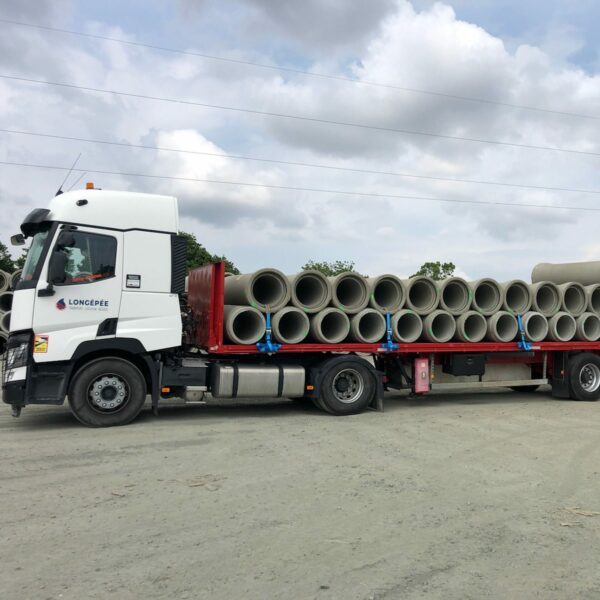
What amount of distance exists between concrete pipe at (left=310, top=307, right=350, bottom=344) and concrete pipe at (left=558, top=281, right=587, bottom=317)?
4727mm

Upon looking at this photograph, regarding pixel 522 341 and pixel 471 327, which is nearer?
pixel 471 327

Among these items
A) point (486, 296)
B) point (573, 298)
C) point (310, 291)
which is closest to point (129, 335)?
point (310, 291)

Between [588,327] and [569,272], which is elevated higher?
[569,272]

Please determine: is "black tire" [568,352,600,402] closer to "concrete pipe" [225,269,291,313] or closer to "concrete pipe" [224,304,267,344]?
"concrete pipe" [225,269,291,313]

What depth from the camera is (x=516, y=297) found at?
11.2 m

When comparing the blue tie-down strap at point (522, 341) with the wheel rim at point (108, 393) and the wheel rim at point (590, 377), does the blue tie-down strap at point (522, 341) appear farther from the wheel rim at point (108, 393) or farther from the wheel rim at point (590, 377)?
the wheel rim at point (108, 393)

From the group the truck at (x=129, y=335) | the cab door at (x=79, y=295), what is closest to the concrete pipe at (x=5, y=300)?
the truck at (x=129, y=335)

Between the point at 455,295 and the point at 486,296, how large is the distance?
0.69 metres

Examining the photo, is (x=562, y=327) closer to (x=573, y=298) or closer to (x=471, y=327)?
(x=573, y=298)

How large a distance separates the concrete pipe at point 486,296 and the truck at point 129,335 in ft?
6.36

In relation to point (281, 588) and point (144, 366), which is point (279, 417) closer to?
point (144, 366)

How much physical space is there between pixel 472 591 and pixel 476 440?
443cm

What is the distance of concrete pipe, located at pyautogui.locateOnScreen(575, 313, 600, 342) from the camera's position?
11.5 meters

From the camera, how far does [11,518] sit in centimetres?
458
